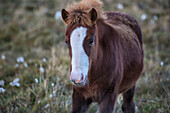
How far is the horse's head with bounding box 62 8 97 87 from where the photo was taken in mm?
2506

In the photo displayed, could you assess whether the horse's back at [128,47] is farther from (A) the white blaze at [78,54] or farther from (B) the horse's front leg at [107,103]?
(A) the white blaze at [78,54]

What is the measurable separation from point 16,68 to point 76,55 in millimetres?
3526

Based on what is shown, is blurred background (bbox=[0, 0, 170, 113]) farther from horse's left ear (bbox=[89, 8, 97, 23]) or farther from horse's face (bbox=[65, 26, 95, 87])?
horse's left ear (bbox=[89, 8, 97, 23])

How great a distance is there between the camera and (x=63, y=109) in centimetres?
373

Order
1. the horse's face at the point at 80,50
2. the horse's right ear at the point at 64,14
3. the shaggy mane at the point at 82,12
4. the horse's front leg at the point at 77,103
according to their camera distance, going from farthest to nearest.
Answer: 1. the horse's front leg at the point at 77,103
2. the horse's right ear at the point at 64,14
3. the shaggy mane at the point at 82,12
4. the horse's face at the point at 80,50

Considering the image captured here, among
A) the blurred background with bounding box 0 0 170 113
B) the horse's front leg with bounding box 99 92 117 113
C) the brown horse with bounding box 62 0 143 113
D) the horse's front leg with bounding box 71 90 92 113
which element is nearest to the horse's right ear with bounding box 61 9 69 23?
the brown horse with bounding box 62 0 143 113

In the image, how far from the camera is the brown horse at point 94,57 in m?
2.59

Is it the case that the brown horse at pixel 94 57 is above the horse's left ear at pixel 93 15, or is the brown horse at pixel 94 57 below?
below

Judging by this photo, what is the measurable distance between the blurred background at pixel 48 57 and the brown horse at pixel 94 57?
0.89m

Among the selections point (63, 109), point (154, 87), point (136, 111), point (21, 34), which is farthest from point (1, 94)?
point (21, 34)

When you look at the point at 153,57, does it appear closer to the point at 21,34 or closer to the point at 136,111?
the point at 136,111

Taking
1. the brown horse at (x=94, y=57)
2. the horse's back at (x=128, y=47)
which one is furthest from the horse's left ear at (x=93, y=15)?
the horse's back at (x=128, y=47)

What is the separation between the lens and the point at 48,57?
6457 mm

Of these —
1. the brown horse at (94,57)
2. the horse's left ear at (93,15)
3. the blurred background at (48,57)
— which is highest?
the horse's left ear at (93,15)
